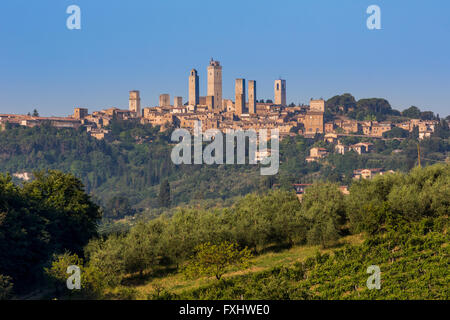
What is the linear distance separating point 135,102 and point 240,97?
22339 millimetres

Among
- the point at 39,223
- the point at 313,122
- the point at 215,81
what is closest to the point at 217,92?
the point at 215,81

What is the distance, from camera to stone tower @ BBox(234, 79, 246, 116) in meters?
108

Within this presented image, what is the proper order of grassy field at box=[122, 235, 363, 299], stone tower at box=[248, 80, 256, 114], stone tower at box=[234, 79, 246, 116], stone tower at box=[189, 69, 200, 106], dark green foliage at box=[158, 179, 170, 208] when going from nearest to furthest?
1. grassy field at box=[122, 235, 363, 299]
2. dark green foliage at box=[158, 179, 170, 208]
3. stone tower at box=[234, 79, 246, 116]
4. stone tower at box=[248, 80, 256, 114]
5. stone tower at box=[189, 69, 200, 106]

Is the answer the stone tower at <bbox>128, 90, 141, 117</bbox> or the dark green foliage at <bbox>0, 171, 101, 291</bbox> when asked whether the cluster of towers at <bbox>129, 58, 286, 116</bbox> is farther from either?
the dark green foliage at <bbox>0, 171, 101, 291</bbox>

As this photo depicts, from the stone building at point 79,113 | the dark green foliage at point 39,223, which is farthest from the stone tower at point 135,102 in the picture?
the dark green foliage at point 39,223

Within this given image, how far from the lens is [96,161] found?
325 feet

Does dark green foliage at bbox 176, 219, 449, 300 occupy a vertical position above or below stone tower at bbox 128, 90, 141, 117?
below

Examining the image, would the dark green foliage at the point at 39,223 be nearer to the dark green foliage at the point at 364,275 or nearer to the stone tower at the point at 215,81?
the dark green foliage at the point at 364,275

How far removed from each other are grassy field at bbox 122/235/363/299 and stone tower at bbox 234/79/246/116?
86593 millimetres

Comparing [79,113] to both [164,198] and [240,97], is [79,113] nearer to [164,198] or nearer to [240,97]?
[240,97]

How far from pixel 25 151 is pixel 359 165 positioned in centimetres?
5238

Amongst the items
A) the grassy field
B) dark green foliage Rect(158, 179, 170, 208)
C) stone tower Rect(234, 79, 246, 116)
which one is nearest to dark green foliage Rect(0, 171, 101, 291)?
the grassy field

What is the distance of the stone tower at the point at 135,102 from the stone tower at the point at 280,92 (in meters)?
28.1

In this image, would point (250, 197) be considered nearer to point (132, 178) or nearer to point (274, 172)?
point (274, 172)
